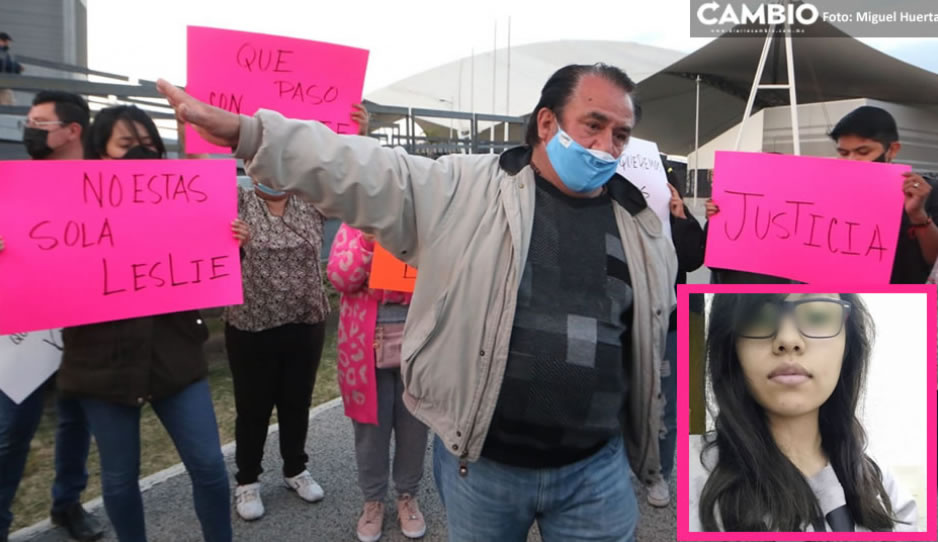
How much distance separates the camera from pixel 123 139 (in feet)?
7.64

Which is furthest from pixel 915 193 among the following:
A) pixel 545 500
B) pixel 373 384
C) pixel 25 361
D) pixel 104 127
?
pixel 25 361

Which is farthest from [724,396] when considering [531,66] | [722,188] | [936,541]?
[531,66]

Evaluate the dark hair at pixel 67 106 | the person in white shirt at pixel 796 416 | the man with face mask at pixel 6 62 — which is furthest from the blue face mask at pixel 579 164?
the man with face mask at pixel 6 62

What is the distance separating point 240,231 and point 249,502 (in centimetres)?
148

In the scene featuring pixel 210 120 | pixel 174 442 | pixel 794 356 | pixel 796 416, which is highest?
A: pixel 210 120

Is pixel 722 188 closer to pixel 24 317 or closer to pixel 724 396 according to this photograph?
pixel 724 396

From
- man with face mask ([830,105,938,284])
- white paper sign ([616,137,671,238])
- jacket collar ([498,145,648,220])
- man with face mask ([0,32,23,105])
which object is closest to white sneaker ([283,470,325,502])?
white paper sign ([616,137,671,238])

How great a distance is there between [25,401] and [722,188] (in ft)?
9.56

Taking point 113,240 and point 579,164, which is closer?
point 579,164

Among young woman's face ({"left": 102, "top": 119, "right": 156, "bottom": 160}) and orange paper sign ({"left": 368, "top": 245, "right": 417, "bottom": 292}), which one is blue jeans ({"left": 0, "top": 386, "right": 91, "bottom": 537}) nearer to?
young woman's face ({"left": 102, "top": 119, "right": 156, "bottom": 160})

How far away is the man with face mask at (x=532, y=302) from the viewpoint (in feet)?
4.99

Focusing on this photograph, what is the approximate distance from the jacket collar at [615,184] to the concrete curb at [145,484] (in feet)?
7.01

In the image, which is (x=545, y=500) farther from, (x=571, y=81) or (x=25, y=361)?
(x=25, y=361)

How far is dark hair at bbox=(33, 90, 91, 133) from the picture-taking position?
2.54 metres
